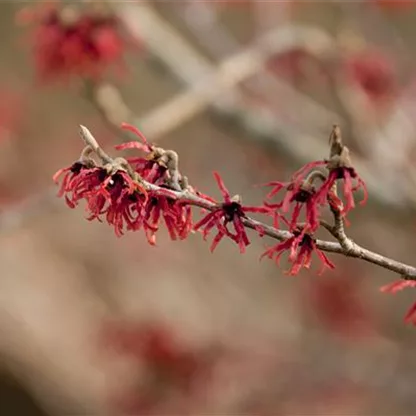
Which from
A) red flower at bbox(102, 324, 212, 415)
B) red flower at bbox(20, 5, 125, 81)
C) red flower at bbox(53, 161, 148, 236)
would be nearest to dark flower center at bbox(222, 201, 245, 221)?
red flower at bbox(53, 161, 148, 236)

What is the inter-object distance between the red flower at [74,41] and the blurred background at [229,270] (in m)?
0.07

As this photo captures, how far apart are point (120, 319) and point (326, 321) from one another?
1.47m

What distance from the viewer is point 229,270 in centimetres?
577

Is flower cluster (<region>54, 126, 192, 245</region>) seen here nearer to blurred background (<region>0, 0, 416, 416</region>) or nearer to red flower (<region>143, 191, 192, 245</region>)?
red flower (<region>143, 191, 192, 245</region>)

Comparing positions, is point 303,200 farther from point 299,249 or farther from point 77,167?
point 77,167

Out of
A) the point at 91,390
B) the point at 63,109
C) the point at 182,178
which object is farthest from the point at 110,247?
the point at 182,178

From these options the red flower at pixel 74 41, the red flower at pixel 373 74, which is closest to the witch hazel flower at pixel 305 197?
the red flower at pixel 74 41

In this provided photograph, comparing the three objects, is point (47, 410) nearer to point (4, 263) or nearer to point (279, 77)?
point (4, 263)

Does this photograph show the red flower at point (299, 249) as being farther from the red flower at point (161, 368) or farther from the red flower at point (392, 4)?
the red flower at point (392, 4)

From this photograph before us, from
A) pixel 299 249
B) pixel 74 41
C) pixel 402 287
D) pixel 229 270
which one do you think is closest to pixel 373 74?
pixel 74 41

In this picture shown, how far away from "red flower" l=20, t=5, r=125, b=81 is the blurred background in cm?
7

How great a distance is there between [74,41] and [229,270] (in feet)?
11.3

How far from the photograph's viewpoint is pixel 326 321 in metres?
5.44

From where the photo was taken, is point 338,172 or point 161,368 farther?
point 161,368
